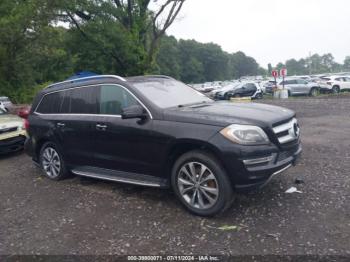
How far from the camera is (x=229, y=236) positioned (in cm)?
412

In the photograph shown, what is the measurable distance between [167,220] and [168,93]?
190 cm

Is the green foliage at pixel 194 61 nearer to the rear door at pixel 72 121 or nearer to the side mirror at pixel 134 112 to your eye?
the rear door at pixel 72 121

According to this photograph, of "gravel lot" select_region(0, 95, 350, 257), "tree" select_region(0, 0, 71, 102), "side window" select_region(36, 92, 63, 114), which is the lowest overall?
"gravel lot" select_region(0, 95, 350, 257)

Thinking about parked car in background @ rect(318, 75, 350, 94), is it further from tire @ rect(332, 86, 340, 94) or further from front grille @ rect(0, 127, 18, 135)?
front grille @ rect(0, 127, 18, 135)

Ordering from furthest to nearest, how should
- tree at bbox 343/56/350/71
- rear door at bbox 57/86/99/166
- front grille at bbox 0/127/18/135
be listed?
1. tree at bbox 343/56/350/71
2. front grille at bbox 0/127/18/135
3. rear door at bbox 57/86/99/166

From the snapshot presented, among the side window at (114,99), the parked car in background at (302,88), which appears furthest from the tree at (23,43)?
the parked car in background at (302,88)

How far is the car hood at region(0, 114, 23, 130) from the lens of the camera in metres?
8.77

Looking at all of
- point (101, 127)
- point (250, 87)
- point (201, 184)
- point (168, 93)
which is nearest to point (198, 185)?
point (201, 184)

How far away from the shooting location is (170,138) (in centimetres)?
471

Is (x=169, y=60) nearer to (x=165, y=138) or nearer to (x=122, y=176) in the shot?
(x=122, y=176)

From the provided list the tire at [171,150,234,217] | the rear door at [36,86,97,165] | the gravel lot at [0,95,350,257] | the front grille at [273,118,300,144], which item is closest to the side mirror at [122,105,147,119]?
the tire at [171,150,234,217]

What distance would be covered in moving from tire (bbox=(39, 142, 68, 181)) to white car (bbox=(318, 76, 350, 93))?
2858cm

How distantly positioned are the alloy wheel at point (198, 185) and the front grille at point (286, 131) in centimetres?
95

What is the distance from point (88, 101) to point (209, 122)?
2282 mm
